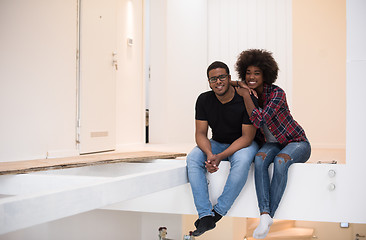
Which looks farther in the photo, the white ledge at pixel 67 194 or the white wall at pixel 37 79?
the white wall at pixel 37 79

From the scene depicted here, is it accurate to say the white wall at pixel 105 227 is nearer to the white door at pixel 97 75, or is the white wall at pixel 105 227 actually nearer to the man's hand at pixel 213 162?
the white door at pixel 97 75

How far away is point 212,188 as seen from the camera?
10.2ft

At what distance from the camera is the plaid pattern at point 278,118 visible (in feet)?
9.12

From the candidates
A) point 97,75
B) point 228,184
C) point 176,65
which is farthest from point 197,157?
point 176,65

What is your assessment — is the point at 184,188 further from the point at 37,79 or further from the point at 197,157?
the point at 37,79

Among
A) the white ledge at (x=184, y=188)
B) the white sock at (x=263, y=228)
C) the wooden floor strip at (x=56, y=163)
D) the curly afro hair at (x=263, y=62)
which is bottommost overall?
the white sock at (x=263, y=228)

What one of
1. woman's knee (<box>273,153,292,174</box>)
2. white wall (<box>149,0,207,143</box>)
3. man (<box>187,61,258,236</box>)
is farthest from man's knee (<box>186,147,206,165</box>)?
white wall (<box>149,0,207,143</box>)

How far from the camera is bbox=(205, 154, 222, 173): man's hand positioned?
2805mm

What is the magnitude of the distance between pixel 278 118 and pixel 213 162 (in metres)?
0.52

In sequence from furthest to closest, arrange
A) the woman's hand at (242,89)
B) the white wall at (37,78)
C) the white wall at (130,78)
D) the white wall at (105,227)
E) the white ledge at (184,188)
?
the white wall at (130,78), the white wall at (105,227), the white wall at (37,78), the woman's hand at (242,89), the white ledge at (184,188)

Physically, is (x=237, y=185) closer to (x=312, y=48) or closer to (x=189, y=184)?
(x=189, y=184)

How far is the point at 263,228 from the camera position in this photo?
268 cm

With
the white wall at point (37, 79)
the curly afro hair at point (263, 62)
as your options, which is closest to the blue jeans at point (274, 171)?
the curly afro hair at point (263, 62)

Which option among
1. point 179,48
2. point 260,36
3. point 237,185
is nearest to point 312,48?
point 260,36
